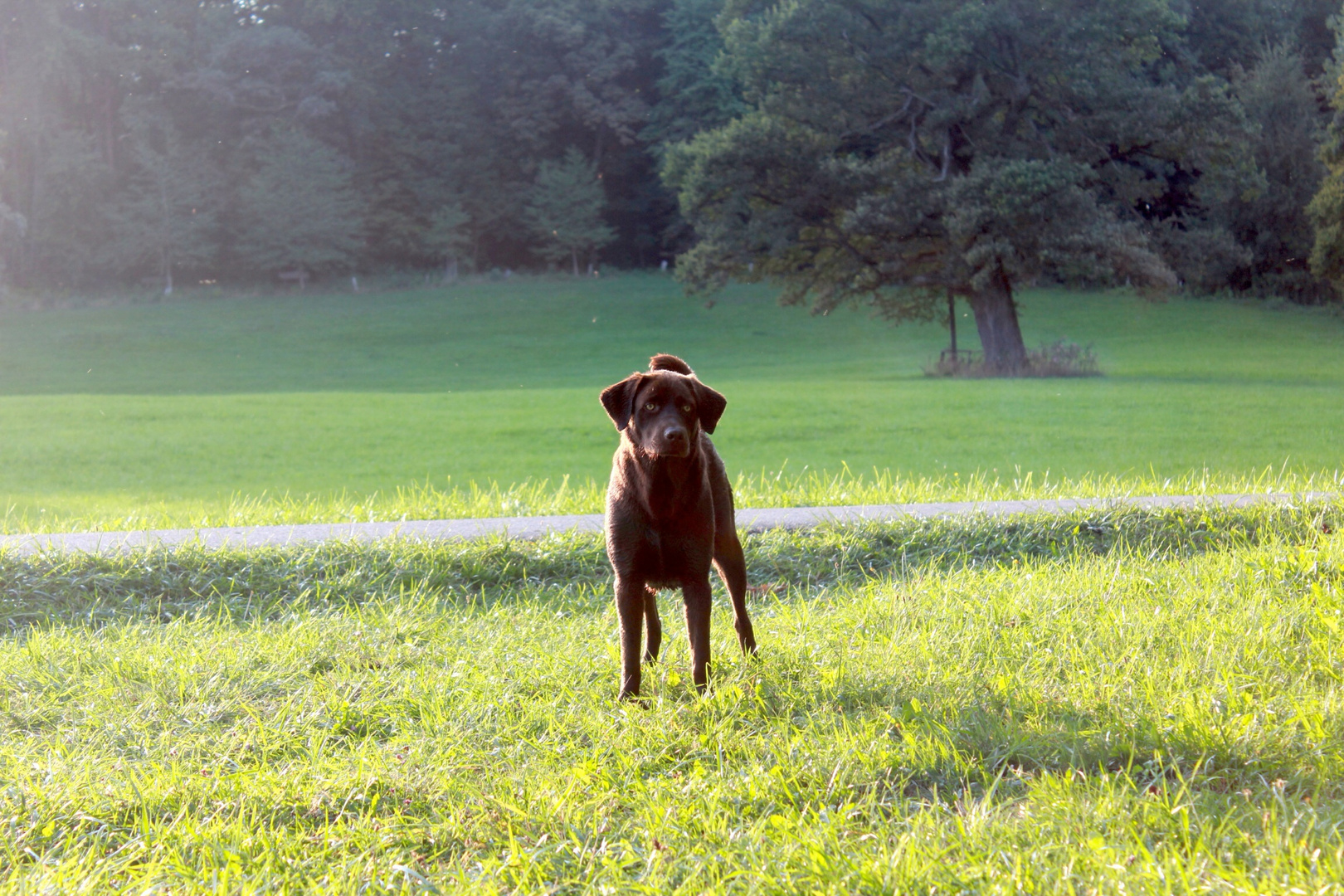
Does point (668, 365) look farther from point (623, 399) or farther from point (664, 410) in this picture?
point (664, 410)

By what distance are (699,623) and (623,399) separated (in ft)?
2.60

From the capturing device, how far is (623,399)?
3.52 meters

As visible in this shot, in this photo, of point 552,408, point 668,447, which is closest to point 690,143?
point 552,408

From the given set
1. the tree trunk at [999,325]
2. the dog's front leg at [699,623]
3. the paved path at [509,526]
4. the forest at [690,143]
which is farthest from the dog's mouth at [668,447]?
the tree trunk at [999,325]

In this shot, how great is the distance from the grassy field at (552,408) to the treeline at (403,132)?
5211 millimetres

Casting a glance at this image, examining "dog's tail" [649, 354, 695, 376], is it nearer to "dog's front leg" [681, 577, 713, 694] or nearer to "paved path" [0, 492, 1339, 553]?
"dog's front leg" [681, 577, 713, 694]

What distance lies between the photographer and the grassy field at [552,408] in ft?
32.7

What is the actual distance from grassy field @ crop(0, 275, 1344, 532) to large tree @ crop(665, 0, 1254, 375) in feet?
9.74

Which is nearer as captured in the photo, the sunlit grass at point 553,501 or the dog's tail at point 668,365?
the dog's tail at point 668,365

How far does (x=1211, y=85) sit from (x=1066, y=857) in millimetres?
25926

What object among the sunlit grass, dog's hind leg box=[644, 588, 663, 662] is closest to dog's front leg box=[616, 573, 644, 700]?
dog's hind leg box=[644, 588, 663, 662]

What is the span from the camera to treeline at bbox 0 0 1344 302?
42094 mm

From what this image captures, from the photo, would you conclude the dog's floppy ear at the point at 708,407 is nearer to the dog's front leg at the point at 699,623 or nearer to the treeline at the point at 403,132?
the dog's front leg at the point at 699,623

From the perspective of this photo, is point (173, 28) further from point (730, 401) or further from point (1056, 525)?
point (1056, 525)
